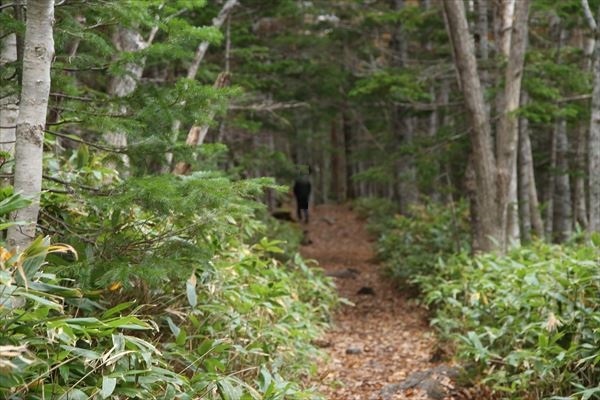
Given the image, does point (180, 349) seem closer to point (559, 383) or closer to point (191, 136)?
point (559, 383)

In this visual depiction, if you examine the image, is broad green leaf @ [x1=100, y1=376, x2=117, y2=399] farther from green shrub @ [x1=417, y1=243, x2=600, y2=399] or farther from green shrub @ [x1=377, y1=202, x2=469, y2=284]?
green shrub @ [x1=377, y1=202, x2=469, y2=284]

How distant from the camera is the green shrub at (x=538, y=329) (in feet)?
14.1

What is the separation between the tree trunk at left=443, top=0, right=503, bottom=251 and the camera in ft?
29.5

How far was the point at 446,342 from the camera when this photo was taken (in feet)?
21.8

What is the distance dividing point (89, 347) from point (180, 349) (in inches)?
30.9

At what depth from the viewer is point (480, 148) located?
9133 millimetres

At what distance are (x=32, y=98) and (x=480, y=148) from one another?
750cm

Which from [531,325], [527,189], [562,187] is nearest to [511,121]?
[527,189]

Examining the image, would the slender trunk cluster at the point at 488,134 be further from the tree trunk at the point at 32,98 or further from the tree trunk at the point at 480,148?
the tree trunk at the point at 32,98

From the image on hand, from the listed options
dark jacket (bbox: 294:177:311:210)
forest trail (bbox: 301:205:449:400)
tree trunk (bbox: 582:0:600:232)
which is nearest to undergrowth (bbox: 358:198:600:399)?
forest trail (bbox: 301:205:449:400)

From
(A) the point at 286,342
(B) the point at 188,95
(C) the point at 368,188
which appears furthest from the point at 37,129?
(C) the point at 368,188

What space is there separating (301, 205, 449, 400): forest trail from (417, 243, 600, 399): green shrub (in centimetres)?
69

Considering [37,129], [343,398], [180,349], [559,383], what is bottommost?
[343,398]

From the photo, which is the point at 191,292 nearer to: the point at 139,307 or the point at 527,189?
the point at 139,307
